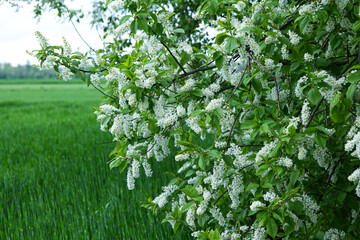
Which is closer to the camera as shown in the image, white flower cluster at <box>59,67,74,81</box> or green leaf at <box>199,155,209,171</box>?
green leaf at <box>199,155,209,171</box>

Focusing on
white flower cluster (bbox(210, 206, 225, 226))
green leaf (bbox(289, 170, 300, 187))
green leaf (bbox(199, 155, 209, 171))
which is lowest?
white flower cluster (bbox(210, 206, 225, 226))

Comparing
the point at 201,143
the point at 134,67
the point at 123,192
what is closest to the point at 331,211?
the point at 134,67

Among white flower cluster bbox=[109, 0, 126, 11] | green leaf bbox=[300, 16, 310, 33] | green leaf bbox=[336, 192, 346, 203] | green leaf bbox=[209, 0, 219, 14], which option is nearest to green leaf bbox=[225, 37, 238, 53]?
green leaf bbox=[209, 0, 219, 14]

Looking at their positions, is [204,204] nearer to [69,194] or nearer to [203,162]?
[203,162]

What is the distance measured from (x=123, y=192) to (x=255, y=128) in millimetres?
2739

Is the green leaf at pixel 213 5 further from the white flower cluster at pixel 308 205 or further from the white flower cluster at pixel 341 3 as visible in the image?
the white flower cluster at pixel 308 205

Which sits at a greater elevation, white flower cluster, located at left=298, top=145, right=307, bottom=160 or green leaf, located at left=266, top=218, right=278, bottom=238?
white flower cluster, located at left=298, top=145, right=307, bottom=160

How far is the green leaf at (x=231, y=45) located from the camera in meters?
1.81

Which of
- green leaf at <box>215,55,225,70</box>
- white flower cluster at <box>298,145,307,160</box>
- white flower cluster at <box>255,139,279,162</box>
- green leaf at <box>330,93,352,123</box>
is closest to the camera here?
green leaf at <box>330,93,352,123</box>

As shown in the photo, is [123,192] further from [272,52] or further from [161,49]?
[272,52]

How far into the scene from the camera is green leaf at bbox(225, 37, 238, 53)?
71.1 inches

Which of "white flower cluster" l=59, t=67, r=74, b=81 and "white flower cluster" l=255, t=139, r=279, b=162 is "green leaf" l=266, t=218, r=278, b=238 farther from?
"white flower cluster" l=59, t=67, r=74, b=81

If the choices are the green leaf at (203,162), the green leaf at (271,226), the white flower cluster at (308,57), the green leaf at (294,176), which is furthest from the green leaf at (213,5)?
the green leaf at (271,226)

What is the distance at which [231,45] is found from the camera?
71.6 inches
